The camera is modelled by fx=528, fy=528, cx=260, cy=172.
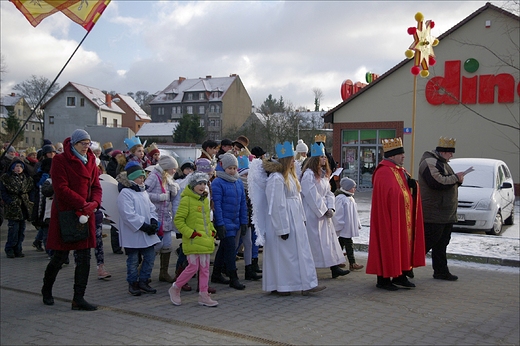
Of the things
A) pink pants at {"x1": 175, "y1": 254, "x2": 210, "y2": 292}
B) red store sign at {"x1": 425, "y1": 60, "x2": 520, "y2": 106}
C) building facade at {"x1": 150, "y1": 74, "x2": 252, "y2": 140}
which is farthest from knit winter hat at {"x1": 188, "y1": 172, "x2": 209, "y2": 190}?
building facade at {"x1": 150, "y1": 74, "x2": 252, "y2": 140}

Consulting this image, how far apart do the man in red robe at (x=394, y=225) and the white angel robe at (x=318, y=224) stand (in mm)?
574

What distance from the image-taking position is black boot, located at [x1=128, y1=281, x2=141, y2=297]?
6863mm

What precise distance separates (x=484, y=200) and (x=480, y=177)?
1.30 meters

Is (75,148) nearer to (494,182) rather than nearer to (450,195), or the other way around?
(450,195)

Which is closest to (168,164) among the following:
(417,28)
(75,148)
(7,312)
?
(75,148)

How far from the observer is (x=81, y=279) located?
6.09 meters

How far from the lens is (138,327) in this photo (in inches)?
217

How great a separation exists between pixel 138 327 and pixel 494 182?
10.8 metres

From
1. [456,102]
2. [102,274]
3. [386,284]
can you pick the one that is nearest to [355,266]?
[386,284]

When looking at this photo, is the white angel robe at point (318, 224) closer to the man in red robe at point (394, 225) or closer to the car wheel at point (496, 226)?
the man in red robe at point (394, 225)

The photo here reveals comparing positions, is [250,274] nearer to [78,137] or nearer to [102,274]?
[102,274]

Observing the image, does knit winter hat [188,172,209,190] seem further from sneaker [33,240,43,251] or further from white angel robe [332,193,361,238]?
sneaker [33,240,43,251]

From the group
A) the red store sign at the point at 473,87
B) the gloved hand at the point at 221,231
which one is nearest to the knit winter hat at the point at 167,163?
the gloved hand at the point at 221,231

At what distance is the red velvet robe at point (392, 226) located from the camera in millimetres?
7316
